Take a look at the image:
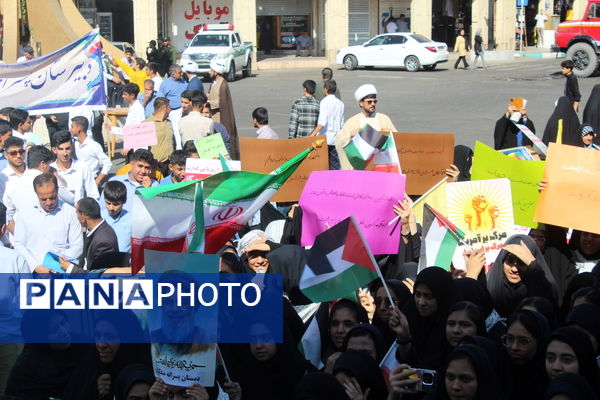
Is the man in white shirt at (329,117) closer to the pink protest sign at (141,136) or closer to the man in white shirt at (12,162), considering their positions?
the pink protest sign at (141,136)

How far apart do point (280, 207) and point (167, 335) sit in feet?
14.1

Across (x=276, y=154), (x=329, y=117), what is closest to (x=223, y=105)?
(x=329, y=117)

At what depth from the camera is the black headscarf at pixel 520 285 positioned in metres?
6.14

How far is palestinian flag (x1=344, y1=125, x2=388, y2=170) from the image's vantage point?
8.12 meters

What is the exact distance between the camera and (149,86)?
13.6 metres

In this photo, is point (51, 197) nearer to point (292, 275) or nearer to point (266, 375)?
point (292, 275)

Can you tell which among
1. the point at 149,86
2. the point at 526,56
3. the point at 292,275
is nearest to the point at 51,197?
the point at 292,275

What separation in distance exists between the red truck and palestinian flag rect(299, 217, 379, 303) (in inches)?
927

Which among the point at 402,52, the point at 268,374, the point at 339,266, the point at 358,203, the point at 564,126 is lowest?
the point at 268,374

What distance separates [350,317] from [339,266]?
0.30 m

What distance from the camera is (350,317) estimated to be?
18.1 feet

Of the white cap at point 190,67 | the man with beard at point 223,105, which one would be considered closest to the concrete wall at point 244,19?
the white cap at point 190,67

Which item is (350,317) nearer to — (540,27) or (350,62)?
(350,62)

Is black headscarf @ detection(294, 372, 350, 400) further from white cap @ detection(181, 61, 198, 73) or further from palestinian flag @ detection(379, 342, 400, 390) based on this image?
white cap @ detection(181, 61, 198, 73)
